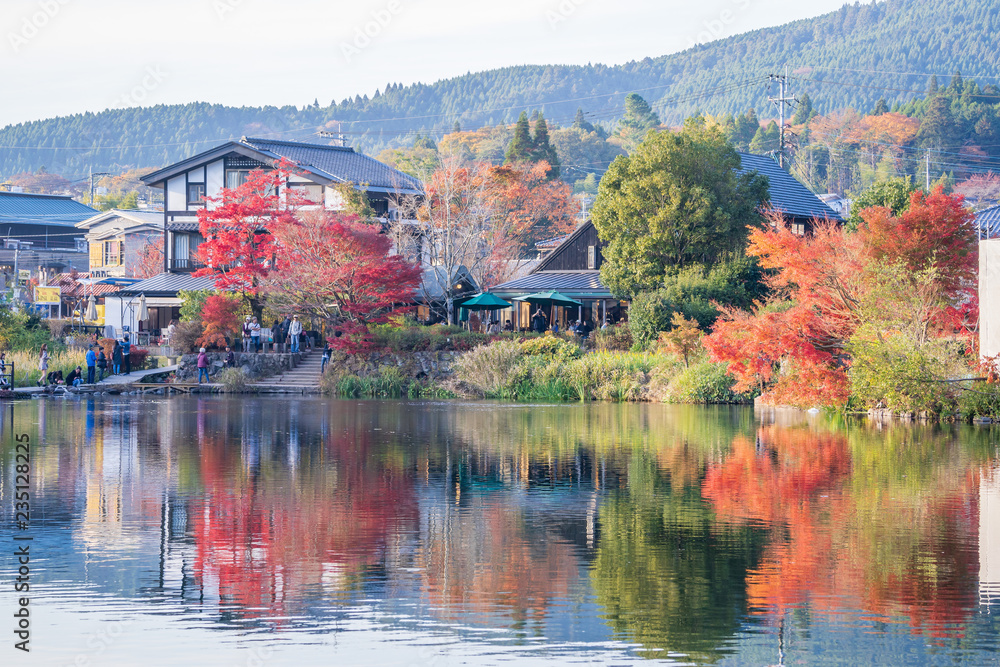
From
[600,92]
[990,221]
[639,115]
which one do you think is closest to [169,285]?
[990,221]

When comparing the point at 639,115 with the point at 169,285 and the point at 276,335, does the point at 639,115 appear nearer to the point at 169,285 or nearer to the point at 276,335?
the point at 169,285

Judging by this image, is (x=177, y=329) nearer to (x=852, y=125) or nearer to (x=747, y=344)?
(x=747, y=344)

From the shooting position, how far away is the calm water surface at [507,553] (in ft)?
27.1

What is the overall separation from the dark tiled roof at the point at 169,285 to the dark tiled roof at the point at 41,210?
32468mm

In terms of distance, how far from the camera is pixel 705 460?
1903 centimetres

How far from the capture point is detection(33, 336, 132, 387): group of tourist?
37.7 metres

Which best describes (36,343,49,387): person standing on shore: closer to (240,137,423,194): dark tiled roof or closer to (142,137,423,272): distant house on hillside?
(142,137,423,272): distant house on hillside

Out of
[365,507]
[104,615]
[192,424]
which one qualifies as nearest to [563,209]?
[192,424]

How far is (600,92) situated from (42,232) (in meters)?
104

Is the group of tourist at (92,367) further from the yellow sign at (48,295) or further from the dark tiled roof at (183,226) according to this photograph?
the yellow sign at (48,295)

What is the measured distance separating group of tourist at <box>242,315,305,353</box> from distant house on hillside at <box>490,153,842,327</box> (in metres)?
10.9

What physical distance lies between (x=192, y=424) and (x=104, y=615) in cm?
1772

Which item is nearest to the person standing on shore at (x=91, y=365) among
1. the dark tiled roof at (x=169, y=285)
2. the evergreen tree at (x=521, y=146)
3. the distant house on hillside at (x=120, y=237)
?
the dark tiled roof at (x=169, y=285)

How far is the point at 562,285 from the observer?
5041cm
